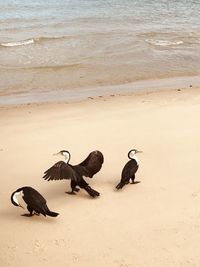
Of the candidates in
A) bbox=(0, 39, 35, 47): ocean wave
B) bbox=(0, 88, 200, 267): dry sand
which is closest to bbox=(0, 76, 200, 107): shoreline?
bbox=(0, 88, 200, 267): dry sand

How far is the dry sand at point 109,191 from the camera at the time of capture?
5.09 meters

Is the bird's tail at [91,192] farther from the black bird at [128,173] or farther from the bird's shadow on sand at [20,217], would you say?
the bird's shadow on sand at [20,217]

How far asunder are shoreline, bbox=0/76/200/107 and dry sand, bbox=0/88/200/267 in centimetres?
140

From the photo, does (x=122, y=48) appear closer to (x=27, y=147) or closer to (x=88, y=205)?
(x=27, y=147)

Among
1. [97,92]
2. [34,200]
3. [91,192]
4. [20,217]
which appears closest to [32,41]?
[97,92]

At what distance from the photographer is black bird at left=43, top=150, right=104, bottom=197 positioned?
20.1 ft

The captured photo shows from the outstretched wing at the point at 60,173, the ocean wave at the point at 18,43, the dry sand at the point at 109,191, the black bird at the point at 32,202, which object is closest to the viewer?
the dry sand at the point at 109,191

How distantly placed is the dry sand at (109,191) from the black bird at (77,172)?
0.15 meters

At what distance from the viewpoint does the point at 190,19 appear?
81.8 feet

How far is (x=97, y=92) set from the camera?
12.5m

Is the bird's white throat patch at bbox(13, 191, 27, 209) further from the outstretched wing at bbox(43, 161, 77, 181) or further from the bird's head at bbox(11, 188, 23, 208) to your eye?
the outstretched wing at bbox(43, 161, 77, 181)

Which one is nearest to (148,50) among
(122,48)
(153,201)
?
(122,48)

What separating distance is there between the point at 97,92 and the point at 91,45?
5.76m

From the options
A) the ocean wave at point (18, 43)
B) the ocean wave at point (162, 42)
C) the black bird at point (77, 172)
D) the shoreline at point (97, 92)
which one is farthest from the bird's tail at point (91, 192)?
the ocean wave at point (162, 42)
